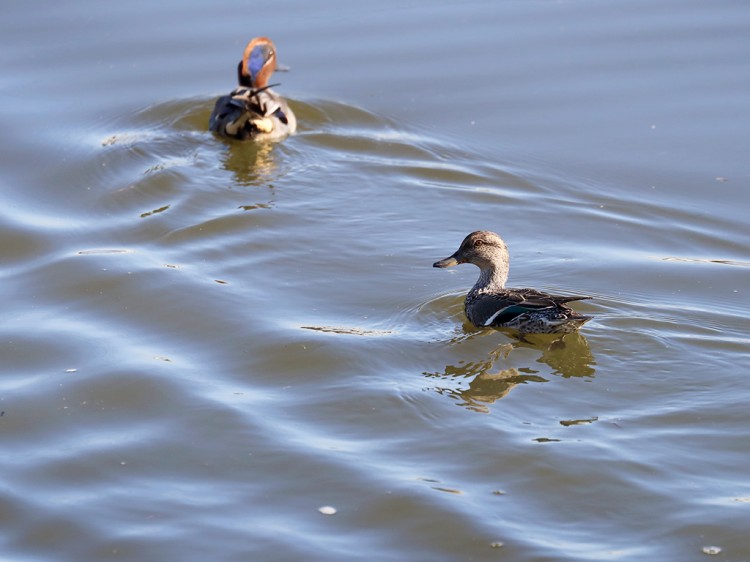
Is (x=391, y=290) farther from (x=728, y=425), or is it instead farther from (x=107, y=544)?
(x=107, y=544)

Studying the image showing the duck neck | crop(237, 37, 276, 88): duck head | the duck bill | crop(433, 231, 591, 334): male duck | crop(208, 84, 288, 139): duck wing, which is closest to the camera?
crop(433, 231, 591, 334): male duck

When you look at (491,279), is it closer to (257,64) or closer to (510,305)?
(510,305)

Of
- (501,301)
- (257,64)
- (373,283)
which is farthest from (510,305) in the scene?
(257,64)

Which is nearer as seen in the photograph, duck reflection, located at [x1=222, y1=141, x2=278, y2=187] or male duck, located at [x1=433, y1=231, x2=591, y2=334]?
male duck, located at [x1=433, y1=231, x2=591, y2=334]

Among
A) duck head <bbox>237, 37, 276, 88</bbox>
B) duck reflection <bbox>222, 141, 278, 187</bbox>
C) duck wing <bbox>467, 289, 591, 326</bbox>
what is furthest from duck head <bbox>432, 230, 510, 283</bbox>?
duck head <bbox>237, 37, 276, 88</bbox>

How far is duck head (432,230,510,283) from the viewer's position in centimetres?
980

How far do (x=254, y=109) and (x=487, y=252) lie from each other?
166 inches

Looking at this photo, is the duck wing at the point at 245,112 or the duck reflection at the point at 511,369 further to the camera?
the duck wing at the point at 245,112

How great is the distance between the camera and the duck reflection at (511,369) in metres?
8.37

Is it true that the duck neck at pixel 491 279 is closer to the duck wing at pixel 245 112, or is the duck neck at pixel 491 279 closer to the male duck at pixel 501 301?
the male duck at pixel 501 301

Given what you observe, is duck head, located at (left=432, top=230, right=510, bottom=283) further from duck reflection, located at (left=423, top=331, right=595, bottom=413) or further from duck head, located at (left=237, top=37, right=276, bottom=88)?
duck head, located at (left=237, top=37, right=276, bottom=88)

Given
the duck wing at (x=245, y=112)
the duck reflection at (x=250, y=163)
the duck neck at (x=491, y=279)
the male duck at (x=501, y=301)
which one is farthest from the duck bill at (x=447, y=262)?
the duck wing at (x=245, y=112)

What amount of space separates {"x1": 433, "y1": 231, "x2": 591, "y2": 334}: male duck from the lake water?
0.66 ft

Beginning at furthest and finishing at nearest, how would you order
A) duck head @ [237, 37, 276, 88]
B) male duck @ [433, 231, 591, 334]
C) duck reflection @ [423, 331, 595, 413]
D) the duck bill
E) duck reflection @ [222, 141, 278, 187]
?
duck head @ [237, 37, 276, 88] → duck reflection @ [222, 141, 278, 187] → the duck bill → male duck @ [433, 231, 591, 334] → duck reflection @ [423, 331, 595, 413]
